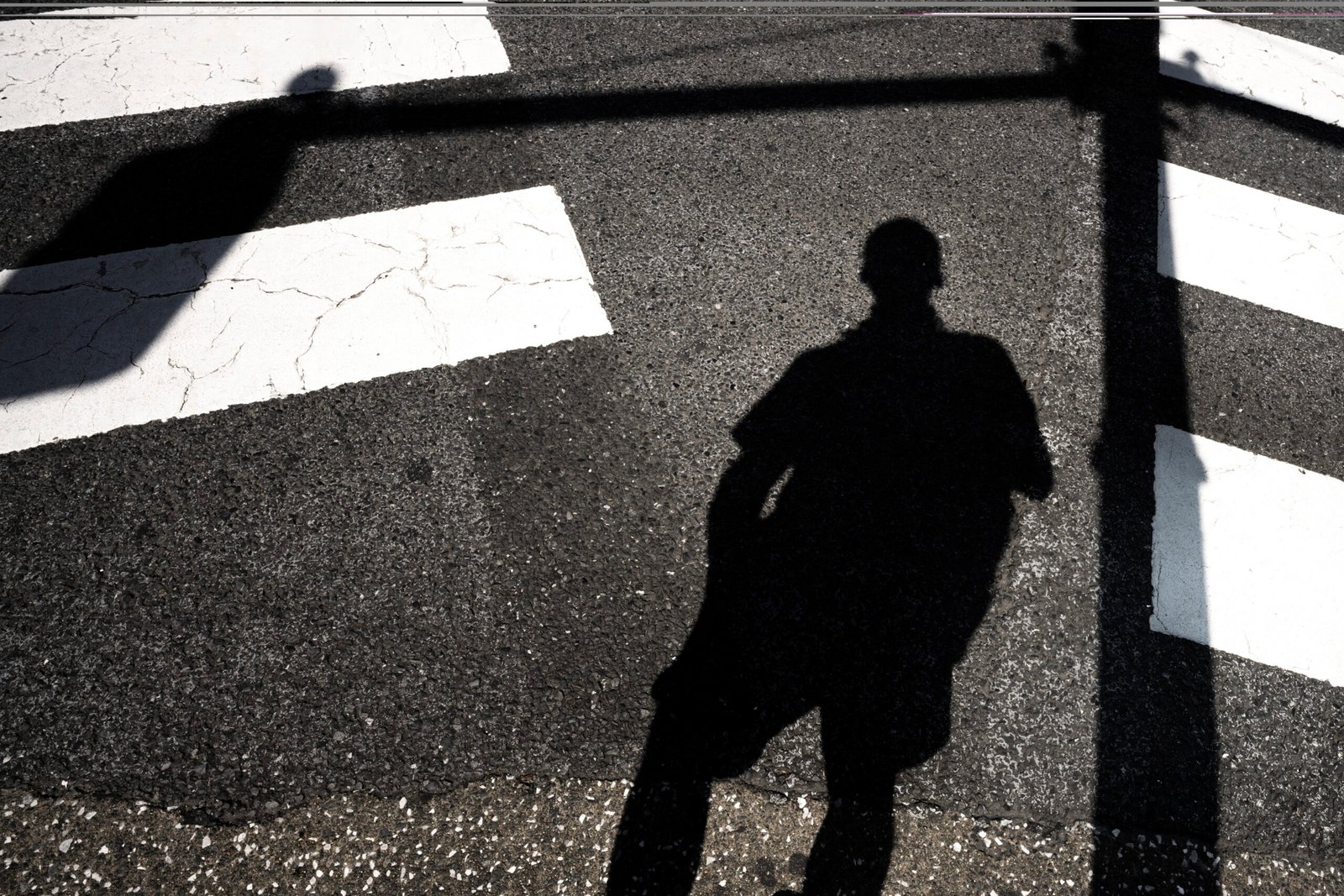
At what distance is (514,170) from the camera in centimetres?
421

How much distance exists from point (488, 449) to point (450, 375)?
396mm

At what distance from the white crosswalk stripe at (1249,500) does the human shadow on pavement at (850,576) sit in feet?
2.03

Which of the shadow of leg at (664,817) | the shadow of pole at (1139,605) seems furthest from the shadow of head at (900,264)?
the shadow of leg at (664,817)

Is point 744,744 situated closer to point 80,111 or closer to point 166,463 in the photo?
point 166,463

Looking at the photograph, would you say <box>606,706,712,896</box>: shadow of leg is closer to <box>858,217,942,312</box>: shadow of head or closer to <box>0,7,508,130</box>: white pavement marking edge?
<box>858,217,942,312</box>: shadow of head

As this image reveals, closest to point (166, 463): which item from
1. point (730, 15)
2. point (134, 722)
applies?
point (134, 722)

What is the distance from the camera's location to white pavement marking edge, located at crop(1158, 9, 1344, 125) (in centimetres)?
528

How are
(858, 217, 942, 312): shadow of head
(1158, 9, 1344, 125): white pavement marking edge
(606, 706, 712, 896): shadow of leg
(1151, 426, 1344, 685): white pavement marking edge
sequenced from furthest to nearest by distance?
(1158, 9, 1344, 125): white pavement marking edge, (858, 217, 942, 312): shadow of head, (1151, 426, 1344, 685): white pavement marking edge, (606, 706, 712, 896): shadow of leg

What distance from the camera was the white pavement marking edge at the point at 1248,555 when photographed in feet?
10.6

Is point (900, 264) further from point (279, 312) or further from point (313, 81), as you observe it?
point (313, 81)

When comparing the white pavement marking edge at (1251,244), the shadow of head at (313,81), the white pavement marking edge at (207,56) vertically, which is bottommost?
the white pavement marking edge at (1251,244)

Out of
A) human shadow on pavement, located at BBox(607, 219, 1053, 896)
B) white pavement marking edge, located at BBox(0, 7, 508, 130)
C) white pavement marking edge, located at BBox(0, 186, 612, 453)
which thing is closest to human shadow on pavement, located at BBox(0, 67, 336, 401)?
white pavement marking edge, located at BBox(0, 186, 612, 453)

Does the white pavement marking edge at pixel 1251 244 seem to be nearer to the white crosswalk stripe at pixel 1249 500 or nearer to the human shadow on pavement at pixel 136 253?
the white crosswalk stripe at pixel 1249 500

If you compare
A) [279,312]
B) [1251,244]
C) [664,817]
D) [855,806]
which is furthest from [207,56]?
[1251,244]
